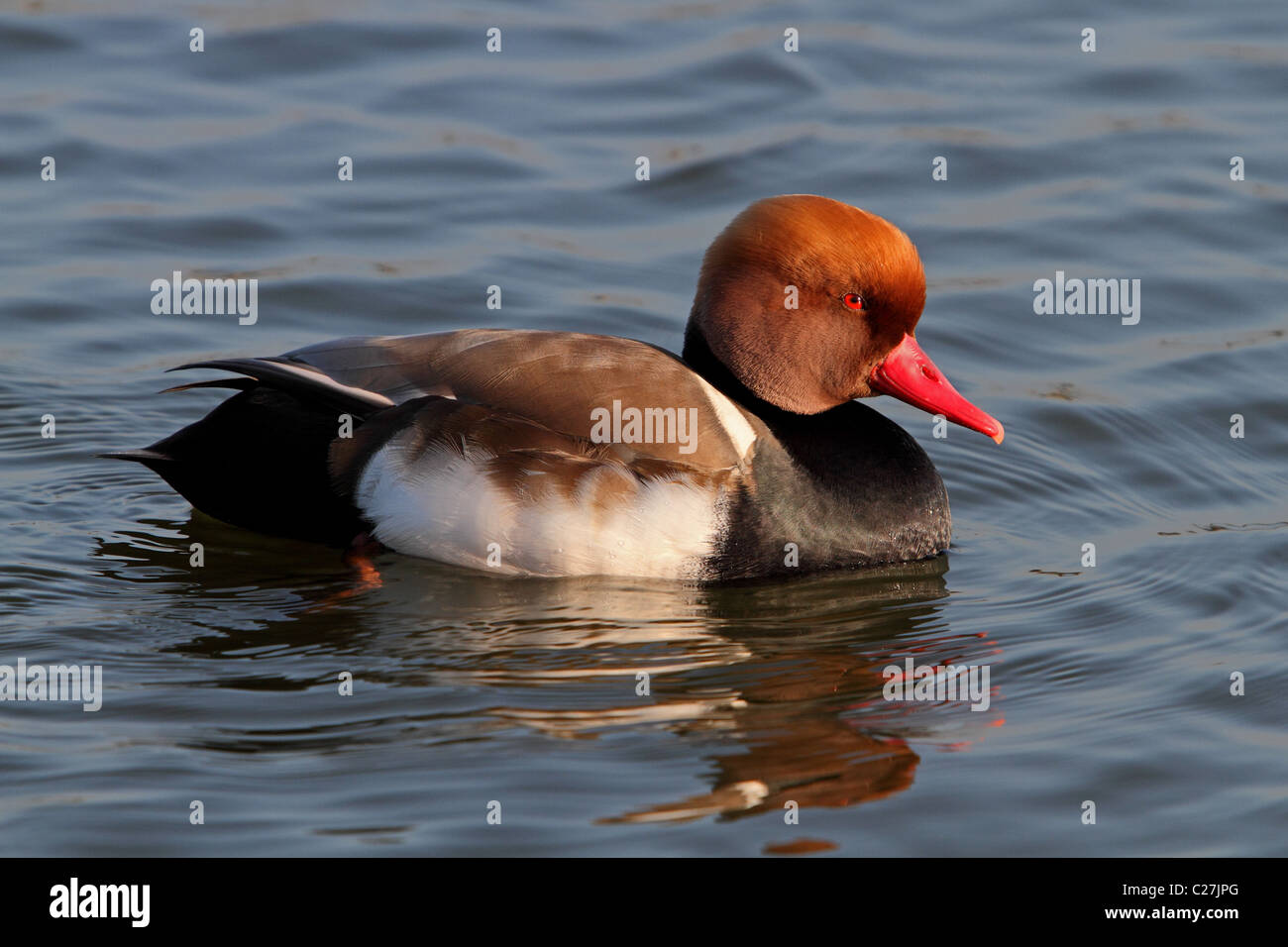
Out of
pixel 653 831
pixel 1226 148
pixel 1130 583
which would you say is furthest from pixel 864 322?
pixel 1226 148

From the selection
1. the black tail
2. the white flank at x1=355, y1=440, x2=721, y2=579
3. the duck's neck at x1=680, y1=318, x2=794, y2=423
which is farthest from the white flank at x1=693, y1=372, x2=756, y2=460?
the black tail

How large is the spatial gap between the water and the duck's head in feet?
2.38

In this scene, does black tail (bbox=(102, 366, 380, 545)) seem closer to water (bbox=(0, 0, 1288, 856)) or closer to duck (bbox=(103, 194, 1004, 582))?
duck (bbox=(103, 194, 1004, 582))

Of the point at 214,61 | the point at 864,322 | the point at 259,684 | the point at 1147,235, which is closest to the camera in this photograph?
the point at 259,684

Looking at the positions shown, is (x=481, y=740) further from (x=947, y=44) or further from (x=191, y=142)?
(x=947, y=44)

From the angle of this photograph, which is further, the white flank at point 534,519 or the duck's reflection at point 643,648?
the white flank at point 534,519

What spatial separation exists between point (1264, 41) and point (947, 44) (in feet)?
6.63

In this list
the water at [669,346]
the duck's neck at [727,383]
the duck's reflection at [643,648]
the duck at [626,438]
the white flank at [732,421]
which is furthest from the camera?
the duck's neck at [727,383]

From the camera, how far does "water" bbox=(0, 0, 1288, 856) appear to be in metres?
5.23

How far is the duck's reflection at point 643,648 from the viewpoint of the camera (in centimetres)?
547

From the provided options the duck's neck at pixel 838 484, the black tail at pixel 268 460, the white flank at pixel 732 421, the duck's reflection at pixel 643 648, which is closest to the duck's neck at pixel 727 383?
the duck's neck at pixel 838 484

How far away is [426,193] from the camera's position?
1019 cm

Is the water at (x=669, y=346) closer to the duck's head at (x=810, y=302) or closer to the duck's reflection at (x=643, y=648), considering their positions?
the duck's reflection at (x=643, y=648)

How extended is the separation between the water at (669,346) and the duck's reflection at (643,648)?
19mm
